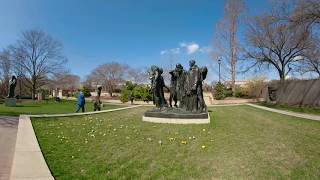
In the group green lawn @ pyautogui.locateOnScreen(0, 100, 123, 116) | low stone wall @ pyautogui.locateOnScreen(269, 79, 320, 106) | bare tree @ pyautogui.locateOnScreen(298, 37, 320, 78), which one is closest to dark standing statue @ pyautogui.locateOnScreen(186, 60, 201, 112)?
green lawn @ pyautogui.locateOnScreen(0, 100, 123, 116)

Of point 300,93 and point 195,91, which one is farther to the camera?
point 300,93

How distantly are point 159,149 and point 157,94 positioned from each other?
7.32 meters

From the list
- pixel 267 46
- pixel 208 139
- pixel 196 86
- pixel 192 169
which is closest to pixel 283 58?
pixel 267 46

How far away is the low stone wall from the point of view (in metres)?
23.3

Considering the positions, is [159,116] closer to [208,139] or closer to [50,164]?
[208,139]

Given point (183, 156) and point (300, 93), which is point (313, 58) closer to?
point (300, 93)

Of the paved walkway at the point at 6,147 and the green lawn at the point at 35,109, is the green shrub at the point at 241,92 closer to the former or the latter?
the green lawn at the point at 35,109

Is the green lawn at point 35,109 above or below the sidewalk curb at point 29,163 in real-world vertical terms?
above

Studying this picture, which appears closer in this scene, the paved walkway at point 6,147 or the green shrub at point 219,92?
the paved walkway at point 6,147

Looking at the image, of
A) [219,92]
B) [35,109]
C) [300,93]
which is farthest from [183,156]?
[219,92]

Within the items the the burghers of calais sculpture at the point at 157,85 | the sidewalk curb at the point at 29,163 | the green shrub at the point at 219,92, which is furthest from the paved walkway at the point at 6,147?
the green shrub at the point at 219,92

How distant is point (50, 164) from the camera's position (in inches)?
220

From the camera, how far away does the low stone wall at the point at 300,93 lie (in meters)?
23.3

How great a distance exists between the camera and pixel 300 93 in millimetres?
25719
